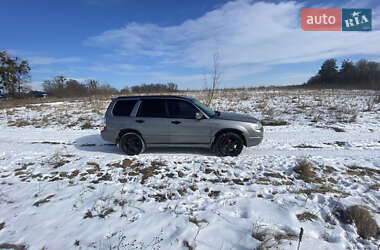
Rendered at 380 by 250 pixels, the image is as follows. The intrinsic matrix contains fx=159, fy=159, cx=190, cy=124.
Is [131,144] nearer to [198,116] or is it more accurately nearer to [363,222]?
[198,116]

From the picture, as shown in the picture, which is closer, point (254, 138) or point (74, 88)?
point (254, 138)

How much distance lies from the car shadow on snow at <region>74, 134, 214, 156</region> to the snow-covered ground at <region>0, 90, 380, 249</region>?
76mm

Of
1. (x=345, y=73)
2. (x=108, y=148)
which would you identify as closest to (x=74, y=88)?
(x=108, y=148)

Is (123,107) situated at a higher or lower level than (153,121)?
higher

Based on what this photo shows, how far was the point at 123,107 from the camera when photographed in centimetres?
509

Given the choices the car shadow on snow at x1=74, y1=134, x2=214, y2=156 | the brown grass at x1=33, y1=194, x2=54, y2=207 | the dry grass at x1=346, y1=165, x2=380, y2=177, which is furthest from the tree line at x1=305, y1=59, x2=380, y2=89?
the brown grass at x1=33, y1=194, x2=54, y2=207

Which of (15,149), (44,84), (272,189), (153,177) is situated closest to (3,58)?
(44,84)

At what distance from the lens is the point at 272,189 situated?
3.24m

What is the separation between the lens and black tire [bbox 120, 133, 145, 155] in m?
5.06

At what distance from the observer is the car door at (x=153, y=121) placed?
15.9 feet

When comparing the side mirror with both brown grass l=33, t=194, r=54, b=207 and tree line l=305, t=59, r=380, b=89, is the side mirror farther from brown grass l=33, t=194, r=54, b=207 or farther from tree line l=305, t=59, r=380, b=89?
tree line l=305, t=59, r=380, b=89

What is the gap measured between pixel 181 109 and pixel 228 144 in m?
1.77

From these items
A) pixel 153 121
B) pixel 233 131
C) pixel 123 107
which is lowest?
pixel 233 131

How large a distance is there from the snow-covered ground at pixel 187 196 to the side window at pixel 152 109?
130 cm
